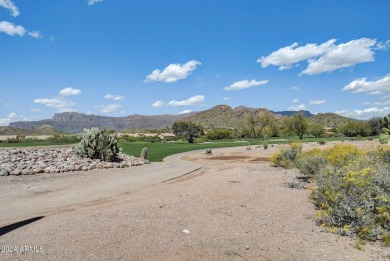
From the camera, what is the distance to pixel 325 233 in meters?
6.67

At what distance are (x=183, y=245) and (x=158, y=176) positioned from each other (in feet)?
30.6

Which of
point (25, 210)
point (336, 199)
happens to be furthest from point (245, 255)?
point (25, 210)

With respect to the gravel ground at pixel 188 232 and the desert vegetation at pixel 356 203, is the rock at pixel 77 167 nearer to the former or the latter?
the gravel ground at pixel 188 232

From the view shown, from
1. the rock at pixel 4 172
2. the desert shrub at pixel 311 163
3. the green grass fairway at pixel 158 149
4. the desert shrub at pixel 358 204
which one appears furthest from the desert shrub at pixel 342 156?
the green grass fairway at pixel 158 149

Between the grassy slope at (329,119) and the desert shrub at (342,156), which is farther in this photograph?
the grassy slope at (329,119)

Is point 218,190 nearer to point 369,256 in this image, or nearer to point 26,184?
point 369,256

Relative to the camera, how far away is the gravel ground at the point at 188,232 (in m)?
5.49

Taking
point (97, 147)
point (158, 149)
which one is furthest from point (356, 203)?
Answer: point (158, 149)

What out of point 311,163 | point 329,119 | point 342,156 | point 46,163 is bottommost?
point 46,163

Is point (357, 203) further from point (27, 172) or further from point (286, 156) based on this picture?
point (27, 172)

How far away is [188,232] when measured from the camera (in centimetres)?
652

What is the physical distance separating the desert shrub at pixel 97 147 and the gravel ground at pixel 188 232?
10251 mm

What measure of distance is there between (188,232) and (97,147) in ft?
47.4

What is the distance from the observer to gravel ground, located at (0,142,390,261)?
216 inches
